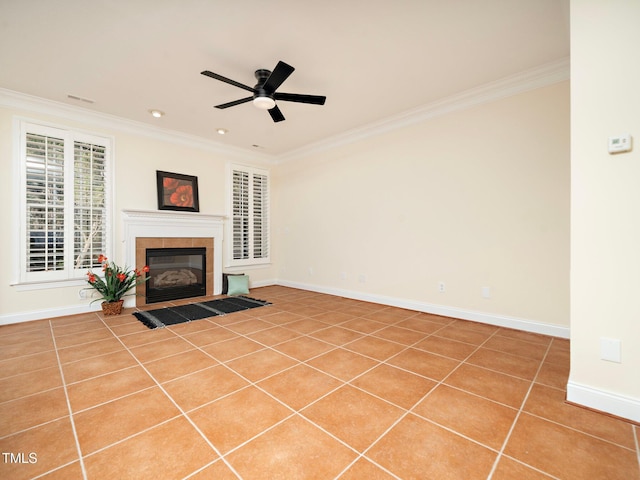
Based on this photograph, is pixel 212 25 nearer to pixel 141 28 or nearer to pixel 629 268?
pixel 141 28

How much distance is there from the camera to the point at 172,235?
4.77 m

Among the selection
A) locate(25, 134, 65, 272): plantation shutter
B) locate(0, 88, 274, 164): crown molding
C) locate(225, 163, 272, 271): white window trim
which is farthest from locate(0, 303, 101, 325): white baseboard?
locate(0, 88, 274, 164): crown molding

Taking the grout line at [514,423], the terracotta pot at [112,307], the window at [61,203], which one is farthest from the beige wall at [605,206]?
the window at [61,203]

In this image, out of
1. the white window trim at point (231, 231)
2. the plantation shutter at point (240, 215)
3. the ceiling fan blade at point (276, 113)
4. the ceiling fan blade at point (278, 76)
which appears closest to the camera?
the ceiling fan blade at point (278, 76)

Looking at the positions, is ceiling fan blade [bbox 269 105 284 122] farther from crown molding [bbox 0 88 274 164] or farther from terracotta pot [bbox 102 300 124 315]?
terracotta pot [bbox 102 300 124 315]

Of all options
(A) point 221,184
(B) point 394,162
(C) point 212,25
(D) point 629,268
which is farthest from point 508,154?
(A) point 221,184

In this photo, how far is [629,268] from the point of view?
166cm

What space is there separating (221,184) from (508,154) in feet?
15.2

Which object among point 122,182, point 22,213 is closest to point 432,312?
point 122,182

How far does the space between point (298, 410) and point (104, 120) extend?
187 inches

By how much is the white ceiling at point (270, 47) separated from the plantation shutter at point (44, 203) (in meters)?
0.66

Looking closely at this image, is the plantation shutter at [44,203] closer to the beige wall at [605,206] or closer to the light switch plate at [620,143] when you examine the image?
the beige wall at [605,206]

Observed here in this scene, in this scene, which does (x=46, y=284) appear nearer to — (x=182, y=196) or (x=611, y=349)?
(x=182, y=196)

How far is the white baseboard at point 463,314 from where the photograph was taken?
307 centimetres
